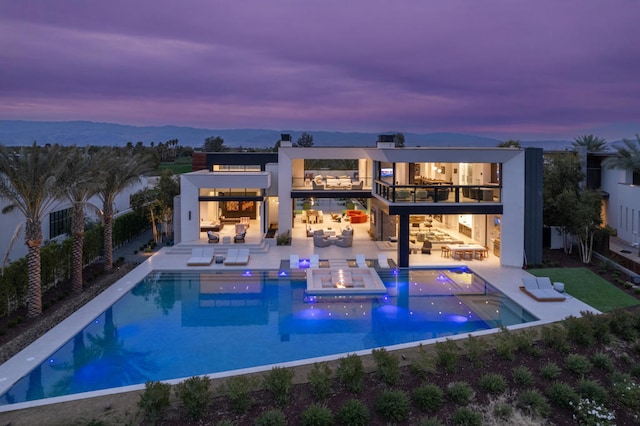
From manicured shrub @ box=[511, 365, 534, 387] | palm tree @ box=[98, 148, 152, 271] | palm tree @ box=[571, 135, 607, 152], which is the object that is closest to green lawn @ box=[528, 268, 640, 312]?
manicured shrub @ box=[511, 365, 534, 387]

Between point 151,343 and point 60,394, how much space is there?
3256mm

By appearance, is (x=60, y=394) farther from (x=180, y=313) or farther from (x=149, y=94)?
(x=149, y=94)

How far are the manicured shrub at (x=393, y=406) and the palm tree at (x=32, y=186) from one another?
437 inches

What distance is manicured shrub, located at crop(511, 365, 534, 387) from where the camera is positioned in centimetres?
1008

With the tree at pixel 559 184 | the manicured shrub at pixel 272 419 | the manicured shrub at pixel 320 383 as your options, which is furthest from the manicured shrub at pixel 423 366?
the tree at pixel 559 184

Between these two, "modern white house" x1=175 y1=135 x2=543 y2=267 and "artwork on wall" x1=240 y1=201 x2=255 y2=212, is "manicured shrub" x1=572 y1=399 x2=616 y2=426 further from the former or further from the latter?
"artwork on wall" x1=240 y1=201 x2=255 y2=212

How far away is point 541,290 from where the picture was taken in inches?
678

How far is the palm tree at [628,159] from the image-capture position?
24883 millimetres

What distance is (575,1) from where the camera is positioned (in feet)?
76.7

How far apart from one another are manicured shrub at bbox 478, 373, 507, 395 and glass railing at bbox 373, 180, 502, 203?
42.3ft

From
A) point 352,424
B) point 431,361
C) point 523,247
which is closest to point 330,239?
point 523,247

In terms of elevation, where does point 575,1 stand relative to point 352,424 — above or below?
above

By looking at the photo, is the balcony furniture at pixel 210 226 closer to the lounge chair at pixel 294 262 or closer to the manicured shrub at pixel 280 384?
the lounge chair at pixel 294 262

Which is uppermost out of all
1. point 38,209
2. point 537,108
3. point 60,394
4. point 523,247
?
point 537,108
